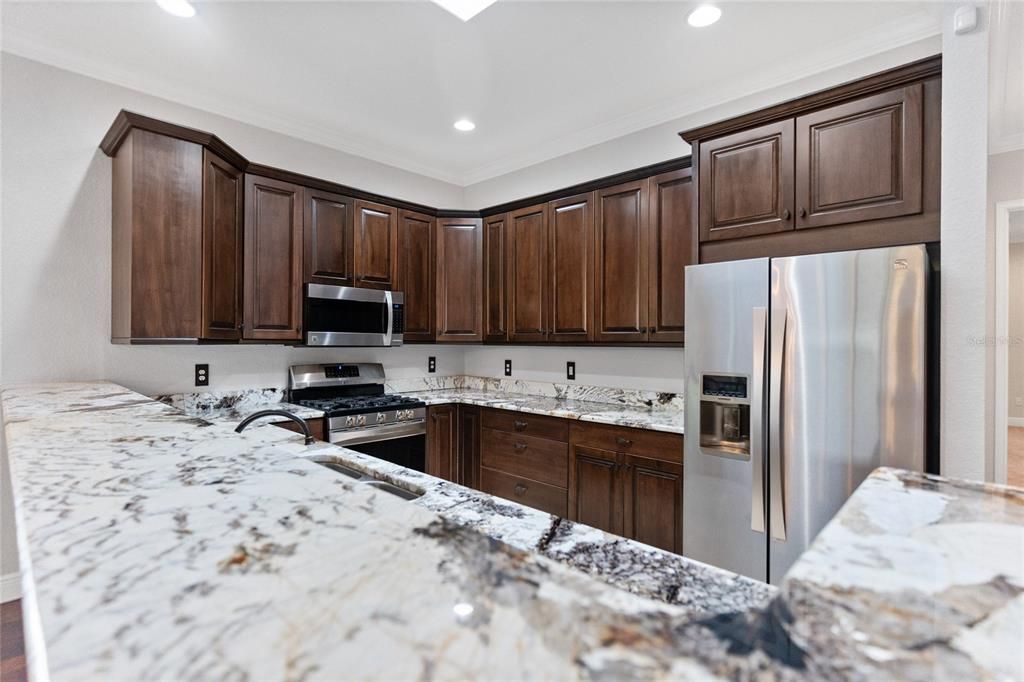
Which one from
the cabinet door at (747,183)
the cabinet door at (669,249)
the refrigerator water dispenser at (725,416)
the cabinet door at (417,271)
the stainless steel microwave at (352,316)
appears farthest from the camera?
the cabinet door at (417,271)

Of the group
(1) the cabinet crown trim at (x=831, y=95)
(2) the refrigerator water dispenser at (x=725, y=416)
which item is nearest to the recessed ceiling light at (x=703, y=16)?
(1) the cabinet crown trim at (x=831, y=95)

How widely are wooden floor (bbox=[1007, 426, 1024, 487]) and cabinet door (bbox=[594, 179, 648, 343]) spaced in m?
3.16

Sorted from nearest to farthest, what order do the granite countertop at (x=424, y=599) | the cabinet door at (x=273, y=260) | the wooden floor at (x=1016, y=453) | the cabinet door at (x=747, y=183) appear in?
1. the granite countertop at (x=424, y=599)
2. the cabinet door at (x=747, y=183)
3. the cabinet door at (x=273, y=260)
4. the wooden floor at (x=1016, y=453)

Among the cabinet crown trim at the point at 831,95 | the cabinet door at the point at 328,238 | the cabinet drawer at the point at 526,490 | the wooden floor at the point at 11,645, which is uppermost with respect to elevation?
the cabinet crown trim at the point at 831,95

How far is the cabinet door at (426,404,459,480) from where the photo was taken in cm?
342

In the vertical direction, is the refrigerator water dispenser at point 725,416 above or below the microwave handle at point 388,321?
below

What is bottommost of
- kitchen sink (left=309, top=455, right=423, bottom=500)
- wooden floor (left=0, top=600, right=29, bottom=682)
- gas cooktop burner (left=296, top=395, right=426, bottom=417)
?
wooden floor (left=0, top=600, right=29, bottom=682)

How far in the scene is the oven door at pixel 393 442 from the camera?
2953 millimetres

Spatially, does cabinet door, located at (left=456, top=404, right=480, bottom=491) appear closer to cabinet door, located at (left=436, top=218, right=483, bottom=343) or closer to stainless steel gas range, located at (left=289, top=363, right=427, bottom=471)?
stainless steel gas range, located at (left=289, top=363, right=427, bottom=471)

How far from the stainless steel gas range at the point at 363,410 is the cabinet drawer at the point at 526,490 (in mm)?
499

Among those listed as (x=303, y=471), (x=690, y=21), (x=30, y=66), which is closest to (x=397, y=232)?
(x=30, y=66)

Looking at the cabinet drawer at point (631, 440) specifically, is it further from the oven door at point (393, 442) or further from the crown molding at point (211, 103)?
the crown molding at point (211, 103)

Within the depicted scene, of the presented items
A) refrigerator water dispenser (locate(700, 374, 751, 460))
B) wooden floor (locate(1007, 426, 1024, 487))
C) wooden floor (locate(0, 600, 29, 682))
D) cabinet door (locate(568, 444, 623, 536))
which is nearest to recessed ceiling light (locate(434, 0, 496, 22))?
refrigerator water dispenser (locate(700, 374, 751, 460))

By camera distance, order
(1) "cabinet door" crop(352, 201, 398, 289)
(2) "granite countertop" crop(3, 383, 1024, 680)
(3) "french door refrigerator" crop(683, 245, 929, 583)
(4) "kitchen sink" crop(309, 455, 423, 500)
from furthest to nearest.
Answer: (1) "cabinet door" crop(352, 201, 398, 289) → (3) "french door refrigerator" crop(683, 245, 929, 583) → (4) "kitchen sink" crop(309, 455, 423, 500) → (2) "granite countertop" crop(3, 383, 1024, 680)
